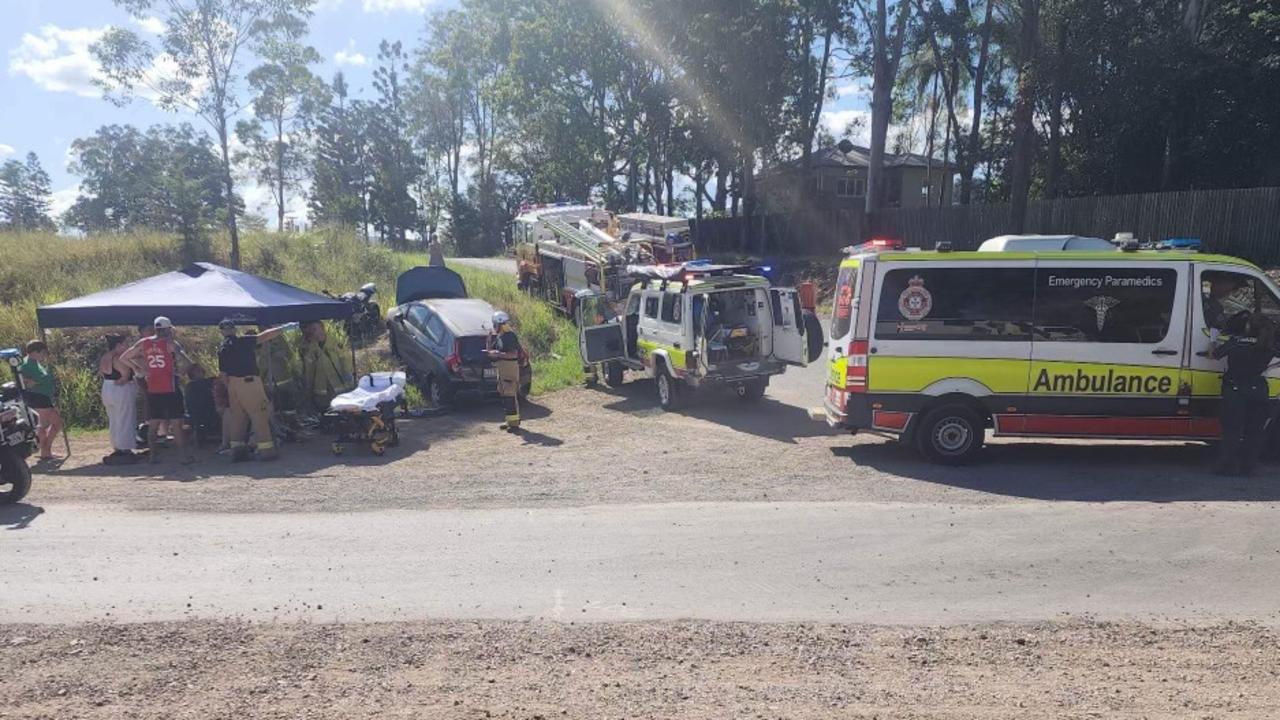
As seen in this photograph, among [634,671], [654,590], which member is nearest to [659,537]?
[654,590]

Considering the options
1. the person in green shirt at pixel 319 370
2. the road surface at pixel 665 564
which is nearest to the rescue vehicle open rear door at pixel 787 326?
the road surface at pixel 665 564

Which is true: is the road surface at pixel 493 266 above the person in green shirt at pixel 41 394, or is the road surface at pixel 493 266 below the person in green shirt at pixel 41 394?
above

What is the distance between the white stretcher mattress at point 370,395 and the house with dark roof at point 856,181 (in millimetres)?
33982

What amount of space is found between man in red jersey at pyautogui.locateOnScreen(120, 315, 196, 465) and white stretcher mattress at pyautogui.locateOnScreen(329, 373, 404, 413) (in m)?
1.83

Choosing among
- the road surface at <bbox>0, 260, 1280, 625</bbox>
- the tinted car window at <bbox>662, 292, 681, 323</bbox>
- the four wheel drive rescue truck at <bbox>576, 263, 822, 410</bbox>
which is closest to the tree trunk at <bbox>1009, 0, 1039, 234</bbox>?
the four wheel drive rescue truck at <bbox>576, 263, 822, 410</bbox>

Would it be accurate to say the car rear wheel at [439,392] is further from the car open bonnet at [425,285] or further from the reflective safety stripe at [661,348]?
the car open bonnet at [425,285]

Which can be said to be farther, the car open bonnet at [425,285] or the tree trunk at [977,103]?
the tree trunk at [977,103]

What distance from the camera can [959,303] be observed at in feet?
28.9

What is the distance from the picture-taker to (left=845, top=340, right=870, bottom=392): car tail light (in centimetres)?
894

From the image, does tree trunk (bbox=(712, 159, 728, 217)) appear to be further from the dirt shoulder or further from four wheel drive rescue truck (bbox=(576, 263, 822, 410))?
the dirt shoulder

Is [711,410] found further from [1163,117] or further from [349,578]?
[1163,117]

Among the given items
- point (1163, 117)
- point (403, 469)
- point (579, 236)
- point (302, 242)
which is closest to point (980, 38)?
point (1163, 117)

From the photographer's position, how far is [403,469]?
9461 millimetres

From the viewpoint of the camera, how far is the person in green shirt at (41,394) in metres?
9.82
